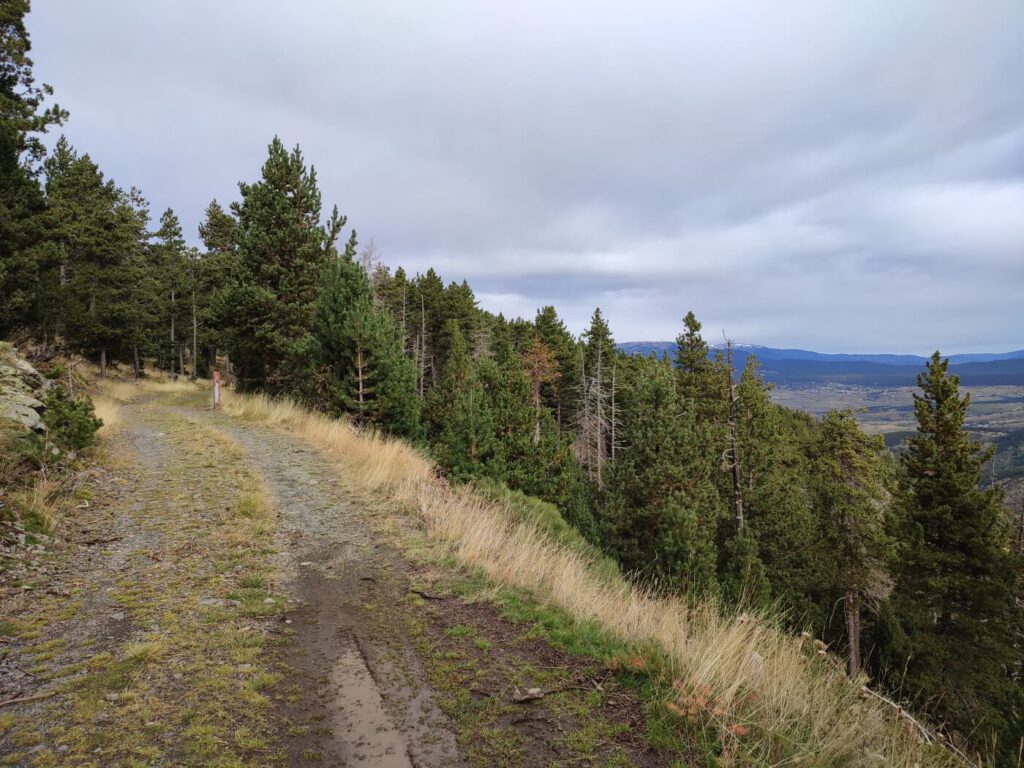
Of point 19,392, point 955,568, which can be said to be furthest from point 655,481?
point 19,392

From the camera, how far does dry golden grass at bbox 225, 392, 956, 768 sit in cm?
316

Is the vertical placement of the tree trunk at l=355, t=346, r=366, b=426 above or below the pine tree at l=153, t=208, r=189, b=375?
below

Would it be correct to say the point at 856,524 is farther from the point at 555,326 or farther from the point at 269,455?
the point at 555,326

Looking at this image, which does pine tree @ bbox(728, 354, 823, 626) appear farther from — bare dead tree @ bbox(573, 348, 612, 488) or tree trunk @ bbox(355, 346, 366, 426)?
tree trunk @ bbox(355, 346, 366, 426)

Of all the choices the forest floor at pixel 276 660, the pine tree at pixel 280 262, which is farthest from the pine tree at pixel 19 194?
the forest floor at pixel 276 660

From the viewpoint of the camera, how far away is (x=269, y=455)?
11805 mm

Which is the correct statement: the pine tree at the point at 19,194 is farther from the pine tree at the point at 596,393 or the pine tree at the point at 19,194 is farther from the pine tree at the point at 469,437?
the pine tree at the point at 596,393

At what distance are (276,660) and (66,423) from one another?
816 centimetres

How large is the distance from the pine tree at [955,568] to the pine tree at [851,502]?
1.86 m

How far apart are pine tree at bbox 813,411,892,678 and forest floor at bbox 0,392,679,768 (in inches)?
917

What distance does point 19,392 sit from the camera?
858 cm

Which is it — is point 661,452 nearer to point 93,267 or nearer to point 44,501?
point 44,501

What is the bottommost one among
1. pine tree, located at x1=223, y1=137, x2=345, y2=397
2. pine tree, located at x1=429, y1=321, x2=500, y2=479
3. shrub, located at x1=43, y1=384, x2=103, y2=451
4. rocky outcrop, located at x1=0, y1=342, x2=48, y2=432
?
pine tree, located at x1=429, y1=321, x2=500, y2=479

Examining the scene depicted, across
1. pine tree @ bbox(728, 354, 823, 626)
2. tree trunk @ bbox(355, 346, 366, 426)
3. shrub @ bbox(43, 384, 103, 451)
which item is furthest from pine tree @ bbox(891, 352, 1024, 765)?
shrub @ bbox(43, 384, 103, 451)
